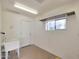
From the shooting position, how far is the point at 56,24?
4.61 meters

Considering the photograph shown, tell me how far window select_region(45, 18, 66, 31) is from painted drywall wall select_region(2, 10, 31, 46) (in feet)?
6.65

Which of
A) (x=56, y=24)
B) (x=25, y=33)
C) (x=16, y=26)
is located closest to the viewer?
(x=56, y=24)

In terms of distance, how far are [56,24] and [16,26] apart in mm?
2923

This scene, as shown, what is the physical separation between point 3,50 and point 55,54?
2.51 meters

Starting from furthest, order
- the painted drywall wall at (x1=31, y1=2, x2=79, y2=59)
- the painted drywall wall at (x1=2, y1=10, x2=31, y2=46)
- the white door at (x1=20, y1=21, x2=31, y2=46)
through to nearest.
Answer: the white door at (x1=20, y1=21, x2=31, y2=46)
the painted drywall wall at (x1=2, y1=10, x2=31, y2=46)
the painted drywall wall at (x1=31, y1=2, x2=79, y2=59)

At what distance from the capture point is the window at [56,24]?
13.6 ft

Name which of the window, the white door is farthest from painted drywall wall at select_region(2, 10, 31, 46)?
the window

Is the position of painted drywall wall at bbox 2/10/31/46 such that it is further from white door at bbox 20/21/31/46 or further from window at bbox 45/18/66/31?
window at bbox 45/18/66/31

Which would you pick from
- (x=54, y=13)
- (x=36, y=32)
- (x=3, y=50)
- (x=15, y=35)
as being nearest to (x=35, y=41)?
(x=36, y=32)

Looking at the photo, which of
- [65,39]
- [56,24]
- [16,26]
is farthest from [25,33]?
[65,39]

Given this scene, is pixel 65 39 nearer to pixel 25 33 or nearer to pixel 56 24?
pixel 56 24

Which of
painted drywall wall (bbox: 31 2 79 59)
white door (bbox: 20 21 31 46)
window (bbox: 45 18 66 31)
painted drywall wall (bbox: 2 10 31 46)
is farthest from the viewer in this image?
Answer: white door (bbox: 20 21 31 46)

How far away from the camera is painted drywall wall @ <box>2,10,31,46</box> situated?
5.59 metres

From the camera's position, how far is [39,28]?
6.29m
